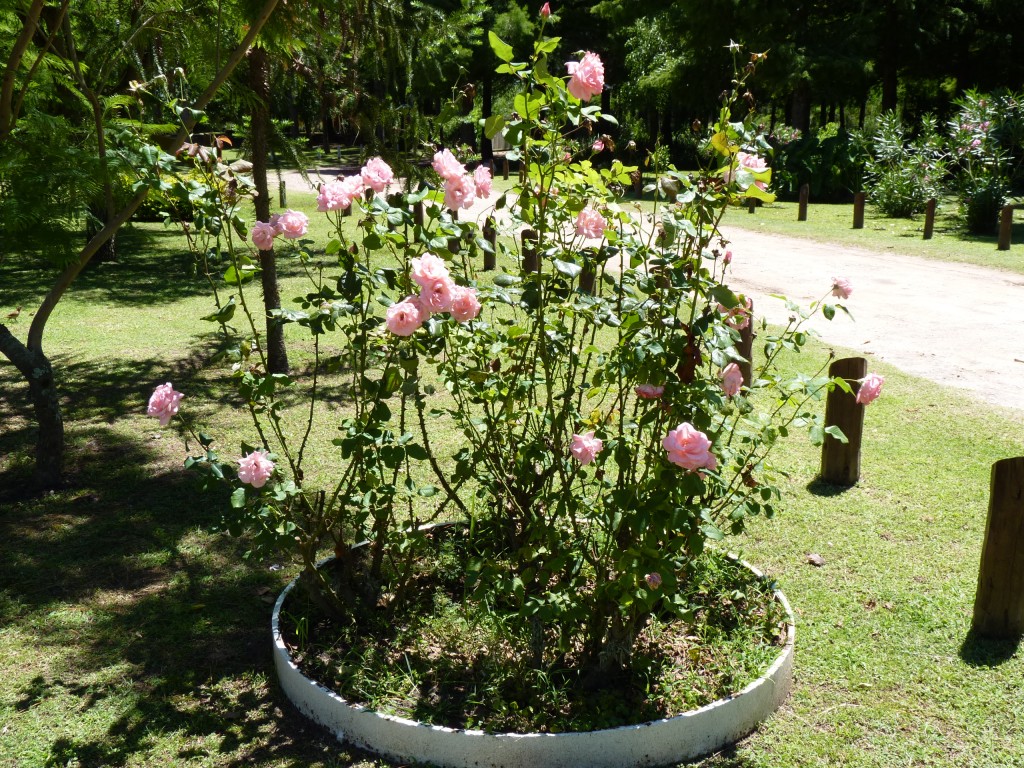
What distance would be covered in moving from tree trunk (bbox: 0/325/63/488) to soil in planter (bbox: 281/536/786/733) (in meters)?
2.36

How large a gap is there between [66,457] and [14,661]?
265 cm

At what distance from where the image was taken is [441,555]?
4.58m

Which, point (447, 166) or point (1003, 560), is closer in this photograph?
point (447, 166)

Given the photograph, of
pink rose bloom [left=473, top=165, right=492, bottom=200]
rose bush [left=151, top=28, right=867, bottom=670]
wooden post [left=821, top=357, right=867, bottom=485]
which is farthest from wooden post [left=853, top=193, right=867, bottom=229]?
pink rose bloom [left=473, top=165, right=492, bottom=200]

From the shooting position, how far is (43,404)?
566cm

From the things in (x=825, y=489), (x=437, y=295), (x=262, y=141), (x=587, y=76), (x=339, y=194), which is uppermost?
(x=587, y=76)

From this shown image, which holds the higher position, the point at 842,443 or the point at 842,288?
the point at 842,288

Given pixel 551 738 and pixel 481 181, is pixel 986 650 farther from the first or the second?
pixel 481 181

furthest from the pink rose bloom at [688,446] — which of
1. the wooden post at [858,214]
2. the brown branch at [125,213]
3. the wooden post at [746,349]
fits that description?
the wooden post at [858,214]

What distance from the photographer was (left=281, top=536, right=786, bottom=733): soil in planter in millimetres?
3500

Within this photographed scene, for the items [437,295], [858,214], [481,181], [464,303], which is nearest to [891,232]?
[858,214]

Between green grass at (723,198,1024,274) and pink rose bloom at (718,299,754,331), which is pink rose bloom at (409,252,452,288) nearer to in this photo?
pink rose bloom at (718,299,754,331)

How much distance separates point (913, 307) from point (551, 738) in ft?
30.7

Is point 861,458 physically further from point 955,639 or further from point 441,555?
point 441,555
